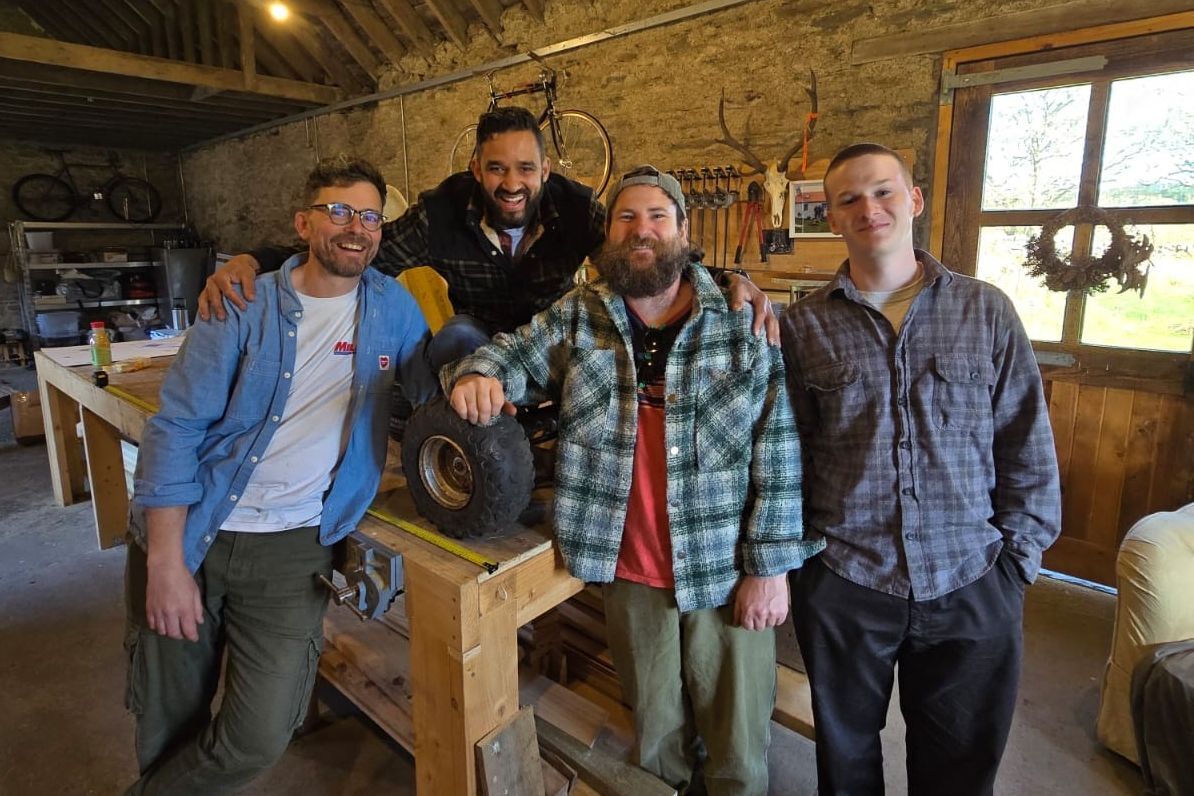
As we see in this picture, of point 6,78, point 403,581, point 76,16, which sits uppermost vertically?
point 76,16

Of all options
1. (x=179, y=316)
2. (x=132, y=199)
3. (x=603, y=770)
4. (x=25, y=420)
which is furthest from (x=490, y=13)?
(x=132, y=199)

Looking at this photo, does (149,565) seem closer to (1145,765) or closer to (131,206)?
(1145,765)

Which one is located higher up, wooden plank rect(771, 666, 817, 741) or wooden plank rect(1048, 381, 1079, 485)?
wooden plank rect(1048, 381, 1079, 485)

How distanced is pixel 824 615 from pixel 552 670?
1.13 meters

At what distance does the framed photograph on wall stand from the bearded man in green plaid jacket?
2.52 meters

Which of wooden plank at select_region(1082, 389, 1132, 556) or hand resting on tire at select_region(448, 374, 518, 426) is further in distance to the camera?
wooden plank at select_region(1082, 389, 1132, 556)

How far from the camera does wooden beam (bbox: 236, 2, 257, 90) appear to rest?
6402 millimetres

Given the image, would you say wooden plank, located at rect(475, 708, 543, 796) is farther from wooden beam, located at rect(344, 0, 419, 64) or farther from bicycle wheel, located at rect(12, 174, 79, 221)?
bicycle wheel, located at rect(12, 174, 79, 221)

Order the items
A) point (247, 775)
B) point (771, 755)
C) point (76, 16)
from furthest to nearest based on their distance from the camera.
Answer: point (76, 16), point (771, 755), point (247, 775)

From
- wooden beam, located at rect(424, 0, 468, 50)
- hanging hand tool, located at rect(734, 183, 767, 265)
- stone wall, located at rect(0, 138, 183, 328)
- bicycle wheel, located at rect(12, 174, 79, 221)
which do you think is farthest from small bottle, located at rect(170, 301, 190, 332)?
hanging hand tool, located at rect(734, 183, 767, 265)

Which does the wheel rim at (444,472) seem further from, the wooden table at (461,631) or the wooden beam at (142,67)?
the wooden beam at (142,67)

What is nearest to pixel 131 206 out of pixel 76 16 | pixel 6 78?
pixel 76 16

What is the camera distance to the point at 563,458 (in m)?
1.60

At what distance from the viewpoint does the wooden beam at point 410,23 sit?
238 inches
